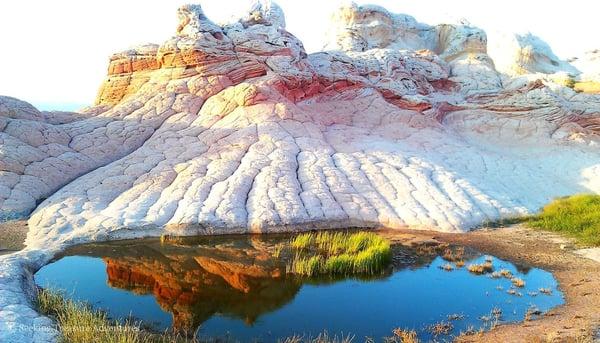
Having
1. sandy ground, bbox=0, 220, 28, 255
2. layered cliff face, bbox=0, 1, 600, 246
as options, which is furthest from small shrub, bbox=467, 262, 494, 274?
sandy ground, bbox=0, 220, 28, 255

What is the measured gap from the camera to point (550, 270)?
12.6 m

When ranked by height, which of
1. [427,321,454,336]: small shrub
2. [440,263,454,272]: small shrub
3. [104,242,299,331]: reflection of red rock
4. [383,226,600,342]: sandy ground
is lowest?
[104,242,299,331]: reflection of red rock

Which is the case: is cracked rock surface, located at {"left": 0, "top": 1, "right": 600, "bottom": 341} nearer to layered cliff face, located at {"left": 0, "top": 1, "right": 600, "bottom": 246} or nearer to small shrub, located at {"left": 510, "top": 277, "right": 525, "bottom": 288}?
layered cliff face, located at {"left": 0, "top": 1, "right": 600, "bottom": 246}

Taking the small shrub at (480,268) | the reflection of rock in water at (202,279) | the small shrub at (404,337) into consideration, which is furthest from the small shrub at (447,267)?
the small shrub at (404,337)

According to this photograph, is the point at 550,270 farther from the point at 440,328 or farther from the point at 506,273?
the point at 440,328

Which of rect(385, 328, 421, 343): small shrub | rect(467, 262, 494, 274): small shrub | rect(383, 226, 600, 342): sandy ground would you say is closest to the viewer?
rect(385, 328, 421, 343): small shrub

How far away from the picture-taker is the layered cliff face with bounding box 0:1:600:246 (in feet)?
53.9

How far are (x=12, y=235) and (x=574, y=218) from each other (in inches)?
707

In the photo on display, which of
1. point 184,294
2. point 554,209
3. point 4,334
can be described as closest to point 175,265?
point 184,294

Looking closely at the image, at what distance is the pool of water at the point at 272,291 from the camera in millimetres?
9281

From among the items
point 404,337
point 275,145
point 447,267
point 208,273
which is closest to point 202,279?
point 208,273

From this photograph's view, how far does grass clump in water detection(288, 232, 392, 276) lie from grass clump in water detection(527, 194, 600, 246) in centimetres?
660

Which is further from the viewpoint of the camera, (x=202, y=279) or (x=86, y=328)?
(x=202, y=279)

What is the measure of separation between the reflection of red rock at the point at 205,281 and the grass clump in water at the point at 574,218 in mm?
9715
